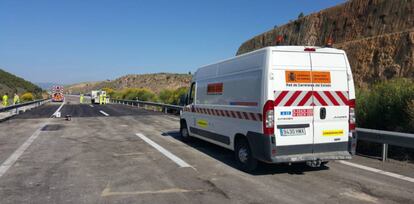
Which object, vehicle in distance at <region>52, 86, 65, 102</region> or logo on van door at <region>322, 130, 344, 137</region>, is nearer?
logo on van door at <region>322, 130, 344, 137</region>

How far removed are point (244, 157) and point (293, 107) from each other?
1.54 m

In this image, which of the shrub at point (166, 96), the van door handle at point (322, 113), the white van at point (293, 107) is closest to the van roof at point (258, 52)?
the white van at point (293, 107)

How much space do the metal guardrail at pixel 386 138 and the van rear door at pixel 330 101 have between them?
5.39 feet

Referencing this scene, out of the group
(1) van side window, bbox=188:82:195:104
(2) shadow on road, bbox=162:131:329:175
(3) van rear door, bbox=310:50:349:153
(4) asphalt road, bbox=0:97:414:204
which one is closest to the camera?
(4) asphalt road, bbox=0:97:414:204

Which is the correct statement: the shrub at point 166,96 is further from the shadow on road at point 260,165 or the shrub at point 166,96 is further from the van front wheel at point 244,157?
the van front wheel at point 244,157

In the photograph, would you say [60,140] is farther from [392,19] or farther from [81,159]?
[392,19]

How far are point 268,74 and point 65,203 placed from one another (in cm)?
412

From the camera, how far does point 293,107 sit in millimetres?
7633

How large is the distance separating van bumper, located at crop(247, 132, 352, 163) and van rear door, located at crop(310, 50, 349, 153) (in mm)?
20

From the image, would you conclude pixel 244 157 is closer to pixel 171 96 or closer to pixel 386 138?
pixel 386 138

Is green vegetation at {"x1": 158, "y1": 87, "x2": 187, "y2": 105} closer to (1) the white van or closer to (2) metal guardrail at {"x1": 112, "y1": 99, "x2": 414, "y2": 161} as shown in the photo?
(2) metal guardrail at {"x1": 112, "y1": 99, "x2": 414, "y2": 161}

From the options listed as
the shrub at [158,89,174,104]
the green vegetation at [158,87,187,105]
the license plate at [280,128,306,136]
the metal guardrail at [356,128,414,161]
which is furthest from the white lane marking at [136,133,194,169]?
the shrub at [158,89,174,104]

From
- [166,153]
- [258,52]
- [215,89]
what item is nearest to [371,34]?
[215,89]

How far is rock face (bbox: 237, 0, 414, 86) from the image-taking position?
3556cm
